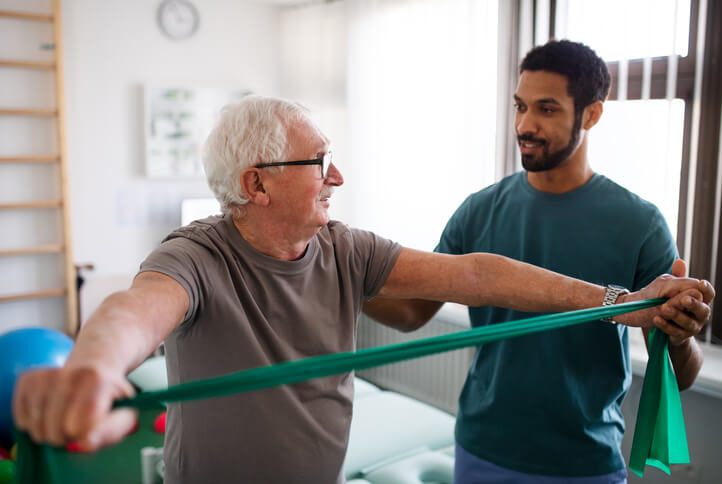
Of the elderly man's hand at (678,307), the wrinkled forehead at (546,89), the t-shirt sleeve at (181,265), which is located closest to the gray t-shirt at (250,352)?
the t-shirt sleeve at (181,265)

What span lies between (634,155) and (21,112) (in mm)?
3986

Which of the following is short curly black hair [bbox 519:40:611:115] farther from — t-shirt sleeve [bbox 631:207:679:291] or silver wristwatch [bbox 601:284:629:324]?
silver wristwatch [bbox 601:284:629:324]

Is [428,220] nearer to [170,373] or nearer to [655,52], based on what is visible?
[655,52]

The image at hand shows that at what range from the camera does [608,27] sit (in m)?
3.01

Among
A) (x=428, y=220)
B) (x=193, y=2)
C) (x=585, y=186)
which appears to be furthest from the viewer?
(x=193, y=2)

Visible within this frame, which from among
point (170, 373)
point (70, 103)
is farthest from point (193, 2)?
point (170, 373)

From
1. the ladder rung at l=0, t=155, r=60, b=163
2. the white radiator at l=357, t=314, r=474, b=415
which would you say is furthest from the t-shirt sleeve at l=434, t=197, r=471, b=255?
the ladder rung at l=0, t=155, r=60, b=163

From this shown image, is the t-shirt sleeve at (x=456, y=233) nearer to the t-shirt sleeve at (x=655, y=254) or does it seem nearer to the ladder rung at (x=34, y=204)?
the t-shirt sleeve at (x=655, y=254)

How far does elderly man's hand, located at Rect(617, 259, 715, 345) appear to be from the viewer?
4.34ft

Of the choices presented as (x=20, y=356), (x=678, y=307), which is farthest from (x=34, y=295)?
(x=678, y=307)

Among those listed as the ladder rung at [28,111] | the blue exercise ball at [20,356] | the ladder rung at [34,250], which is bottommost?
the blue exercise ball at [20,356]

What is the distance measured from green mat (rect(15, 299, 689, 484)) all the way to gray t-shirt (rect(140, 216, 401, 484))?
15 centimetres

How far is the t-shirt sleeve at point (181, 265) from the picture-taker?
1.09m

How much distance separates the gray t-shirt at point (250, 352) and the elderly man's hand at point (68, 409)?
362 millimetres
